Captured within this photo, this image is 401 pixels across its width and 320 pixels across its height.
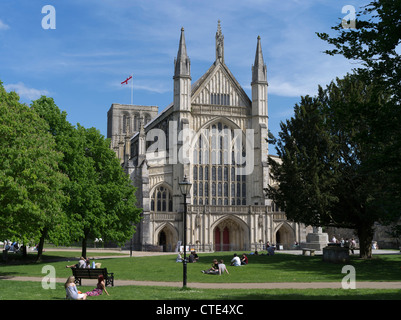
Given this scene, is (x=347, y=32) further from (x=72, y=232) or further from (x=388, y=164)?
(x=72, y=232)

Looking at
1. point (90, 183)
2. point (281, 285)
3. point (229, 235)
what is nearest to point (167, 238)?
point (229, 235)

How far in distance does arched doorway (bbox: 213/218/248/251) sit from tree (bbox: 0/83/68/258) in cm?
3165

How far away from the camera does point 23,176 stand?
21844 millimetres

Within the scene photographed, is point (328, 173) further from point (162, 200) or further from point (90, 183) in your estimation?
point (162, 200)

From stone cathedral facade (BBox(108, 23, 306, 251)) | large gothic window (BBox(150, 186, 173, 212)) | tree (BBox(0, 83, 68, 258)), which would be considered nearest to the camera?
tree (BBox(0, 83, 68, 258))

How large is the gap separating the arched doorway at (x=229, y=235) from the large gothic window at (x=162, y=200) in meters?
6.05

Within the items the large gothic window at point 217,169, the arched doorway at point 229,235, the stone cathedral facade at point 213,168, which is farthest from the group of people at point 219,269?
the large gothic window at point 217,169

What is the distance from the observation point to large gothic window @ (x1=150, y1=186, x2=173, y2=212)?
54062 mm

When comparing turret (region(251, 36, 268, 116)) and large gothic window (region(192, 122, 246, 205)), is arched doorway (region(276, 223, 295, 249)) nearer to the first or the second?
large gothic window (region(192, 122, 246, 205))

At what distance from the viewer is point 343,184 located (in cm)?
3072

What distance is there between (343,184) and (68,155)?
738 inches

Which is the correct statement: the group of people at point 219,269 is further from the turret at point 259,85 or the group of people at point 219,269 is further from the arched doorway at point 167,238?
the turret at point 259,85

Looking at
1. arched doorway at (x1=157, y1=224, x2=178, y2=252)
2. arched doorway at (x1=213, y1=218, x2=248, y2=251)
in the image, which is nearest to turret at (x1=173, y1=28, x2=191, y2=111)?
arched doorway at (x1=157, y1=224, x2=178, y2=252)
